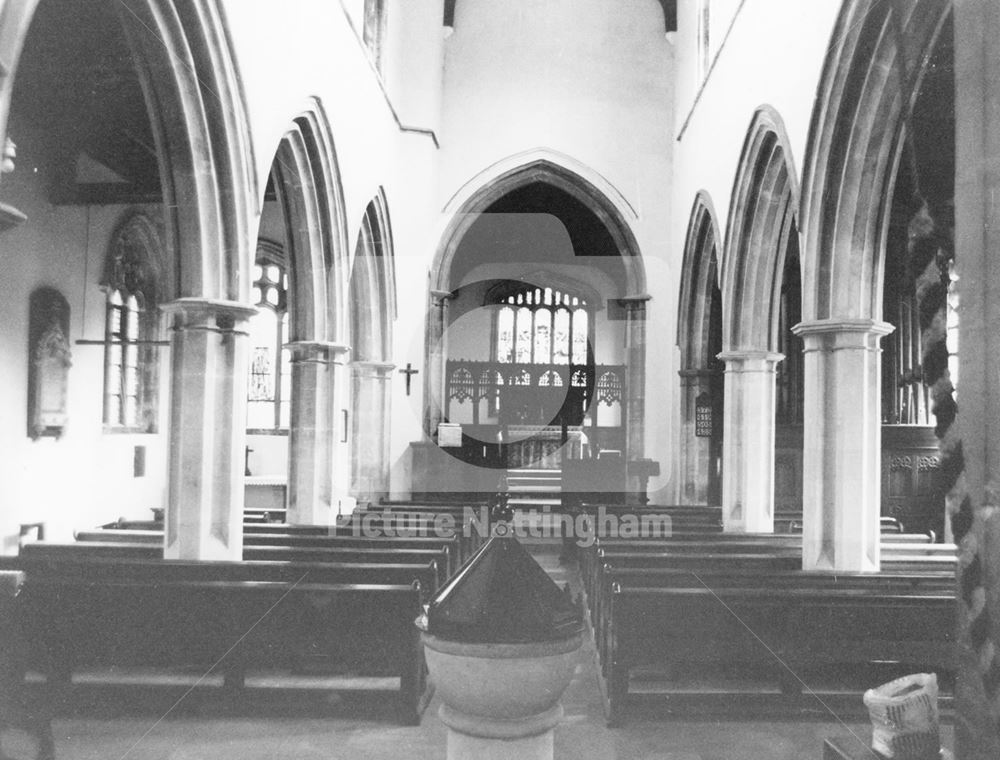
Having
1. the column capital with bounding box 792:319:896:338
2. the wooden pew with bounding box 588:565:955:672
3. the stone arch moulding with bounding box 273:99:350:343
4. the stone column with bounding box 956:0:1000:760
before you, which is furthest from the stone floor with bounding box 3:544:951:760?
the stone arch moulding with bounding box 273:99:350:343

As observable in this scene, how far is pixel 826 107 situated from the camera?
22.0 ft

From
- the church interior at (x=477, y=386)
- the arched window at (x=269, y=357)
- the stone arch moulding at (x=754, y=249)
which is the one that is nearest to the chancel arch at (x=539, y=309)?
the church interior at (x=477, y=386)

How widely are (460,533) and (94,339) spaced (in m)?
5.41

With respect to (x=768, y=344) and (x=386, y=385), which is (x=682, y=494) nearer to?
(x=768, y=344)

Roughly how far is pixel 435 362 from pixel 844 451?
27.6 ft

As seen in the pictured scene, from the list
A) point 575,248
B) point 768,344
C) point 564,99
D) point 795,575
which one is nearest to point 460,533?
point 795,575

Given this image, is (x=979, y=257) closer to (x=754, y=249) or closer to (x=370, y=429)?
(x=754, y=249)

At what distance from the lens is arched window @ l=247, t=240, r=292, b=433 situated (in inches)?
556

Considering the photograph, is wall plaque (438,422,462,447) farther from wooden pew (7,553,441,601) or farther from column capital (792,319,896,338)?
wooden pew (7,553,441,601)

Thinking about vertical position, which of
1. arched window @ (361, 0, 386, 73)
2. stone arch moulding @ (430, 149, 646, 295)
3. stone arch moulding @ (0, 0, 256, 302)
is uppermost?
arched window @ (361, 0, 386, 73)

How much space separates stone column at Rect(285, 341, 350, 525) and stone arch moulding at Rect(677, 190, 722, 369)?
20.2 feet

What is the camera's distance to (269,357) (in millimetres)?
14383

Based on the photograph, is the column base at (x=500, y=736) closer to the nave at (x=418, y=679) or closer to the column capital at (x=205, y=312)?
the nave at (x=418, y=679)

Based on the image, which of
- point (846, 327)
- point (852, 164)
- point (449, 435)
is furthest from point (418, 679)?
point (449, 435)
